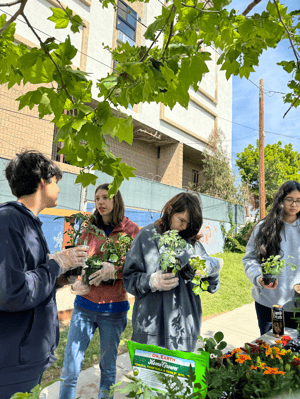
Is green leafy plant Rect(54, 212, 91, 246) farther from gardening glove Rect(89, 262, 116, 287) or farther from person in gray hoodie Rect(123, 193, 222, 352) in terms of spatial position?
person in gray hoodie Rect(123, 193, 222, 352)

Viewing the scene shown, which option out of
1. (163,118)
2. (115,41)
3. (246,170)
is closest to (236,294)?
(163,118)

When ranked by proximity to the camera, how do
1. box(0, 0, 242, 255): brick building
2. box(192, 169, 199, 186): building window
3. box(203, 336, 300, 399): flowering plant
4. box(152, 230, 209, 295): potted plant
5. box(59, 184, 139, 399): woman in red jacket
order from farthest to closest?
1. box(192, 169, 199, 186): building window
2. box(0, 0, 242, 255): brick building
3. box(59, 184, 139, 399): woman in red jacket
4. box(152, 230, 209, 295): potted plant
5. box(203, 336, 300, 399): flowering plant

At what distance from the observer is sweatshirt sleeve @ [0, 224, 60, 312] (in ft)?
3.68

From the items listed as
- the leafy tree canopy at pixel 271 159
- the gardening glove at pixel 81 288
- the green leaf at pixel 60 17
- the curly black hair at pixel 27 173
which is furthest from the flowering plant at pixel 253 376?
the leafy tree canopy at pixel 271 159

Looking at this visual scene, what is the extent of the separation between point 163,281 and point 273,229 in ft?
3.94

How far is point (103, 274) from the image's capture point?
183 centimetres

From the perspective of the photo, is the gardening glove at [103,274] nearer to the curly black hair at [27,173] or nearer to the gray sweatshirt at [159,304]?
the gray sweatshirt at [159,304]

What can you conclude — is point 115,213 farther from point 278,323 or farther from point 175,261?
point 278,323

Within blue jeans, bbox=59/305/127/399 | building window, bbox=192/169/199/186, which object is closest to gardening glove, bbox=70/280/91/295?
blue jeans, bbox=59/305/127/399

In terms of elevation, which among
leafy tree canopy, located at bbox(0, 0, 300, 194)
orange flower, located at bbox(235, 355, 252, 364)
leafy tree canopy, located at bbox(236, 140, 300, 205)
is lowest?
orange flower, located at bbox(235, 355, 252, 364)

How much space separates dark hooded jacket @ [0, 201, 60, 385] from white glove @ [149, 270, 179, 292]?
540mm

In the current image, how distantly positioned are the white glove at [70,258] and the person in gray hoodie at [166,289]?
312 millimetres

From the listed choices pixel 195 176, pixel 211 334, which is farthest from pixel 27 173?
pixel 195 176

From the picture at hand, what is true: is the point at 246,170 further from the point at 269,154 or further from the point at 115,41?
the point at 115,41
